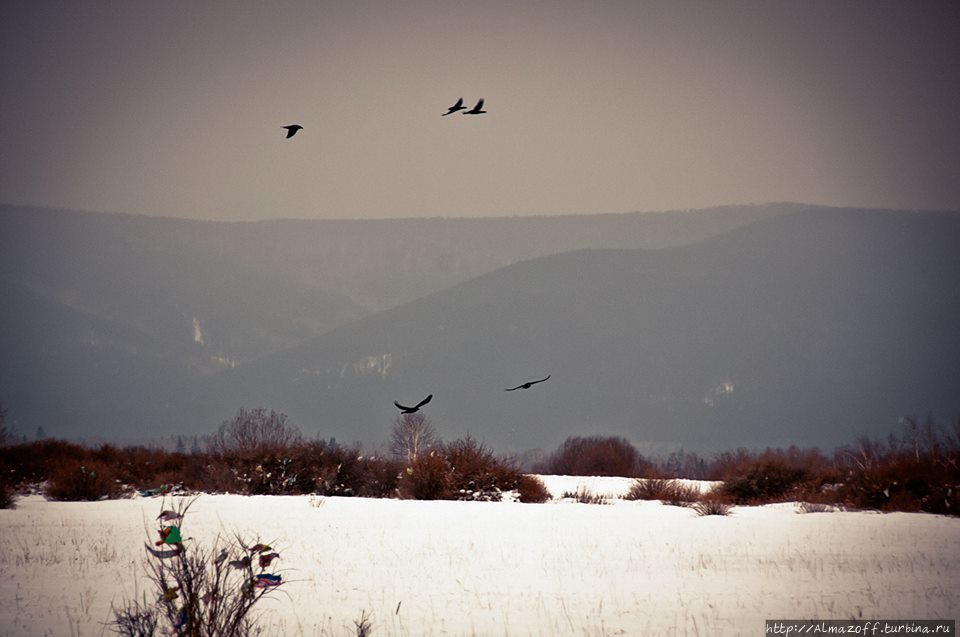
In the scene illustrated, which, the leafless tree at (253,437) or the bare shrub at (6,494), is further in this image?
the leafless tree at (253,437)

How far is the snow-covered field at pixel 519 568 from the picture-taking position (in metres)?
11.0

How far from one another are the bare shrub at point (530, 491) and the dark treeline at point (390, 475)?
0.03 metres

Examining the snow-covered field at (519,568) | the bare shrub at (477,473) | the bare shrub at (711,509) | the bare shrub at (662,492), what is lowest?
the snow-covered field at (519,568)

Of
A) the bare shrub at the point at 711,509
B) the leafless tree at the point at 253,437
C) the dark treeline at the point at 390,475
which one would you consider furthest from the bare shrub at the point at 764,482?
the leafless tree at the point at 253,437

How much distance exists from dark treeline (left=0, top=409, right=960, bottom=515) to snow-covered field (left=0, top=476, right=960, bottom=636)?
85.8 inches

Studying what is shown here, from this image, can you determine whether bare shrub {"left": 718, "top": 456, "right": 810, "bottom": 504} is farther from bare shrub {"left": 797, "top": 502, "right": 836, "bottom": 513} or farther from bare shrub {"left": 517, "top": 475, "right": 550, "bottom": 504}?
bare shrub {"left": 517, "top": 475, "right": 550, "bottom": 504}

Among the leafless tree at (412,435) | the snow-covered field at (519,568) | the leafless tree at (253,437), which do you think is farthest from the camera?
the leafless tree at (412,435)

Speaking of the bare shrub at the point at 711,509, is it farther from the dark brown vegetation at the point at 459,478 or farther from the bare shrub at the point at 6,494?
the bare shrub at the point at 6,494

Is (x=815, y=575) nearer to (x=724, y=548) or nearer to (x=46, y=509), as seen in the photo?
(x=724, y=548)

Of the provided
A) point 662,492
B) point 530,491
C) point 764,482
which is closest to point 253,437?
point 530,491

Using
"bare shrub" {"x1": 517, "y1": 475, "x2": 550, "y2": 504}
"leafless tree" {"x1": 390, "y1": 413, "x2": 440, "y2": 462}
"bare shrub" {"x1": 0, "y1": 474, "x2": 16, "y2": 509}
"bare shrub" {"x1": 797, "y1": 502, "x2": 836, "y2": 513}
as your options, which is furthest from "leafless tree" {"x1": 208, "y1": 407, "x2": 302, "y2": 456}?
"leafless tree" {"x1": 390, "y1": 413, "x2": 440, "y2": 462}

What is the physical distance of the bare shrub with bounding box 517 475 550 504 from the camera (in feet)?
82.3

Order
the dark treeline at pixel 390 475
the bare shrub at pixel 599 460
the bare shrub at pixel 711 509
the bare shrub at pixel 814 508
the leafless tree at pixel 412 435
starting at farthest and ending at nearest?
the leafless tree at pixel 412 435 < the bare shrub at pixel 599 460 < the dark treeline at pixel 390 475 < the bare shrub at pixel 814 508 < the bare shrub at pixel 711 509

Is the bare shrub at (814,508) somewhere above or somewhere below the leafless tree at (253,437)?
below
